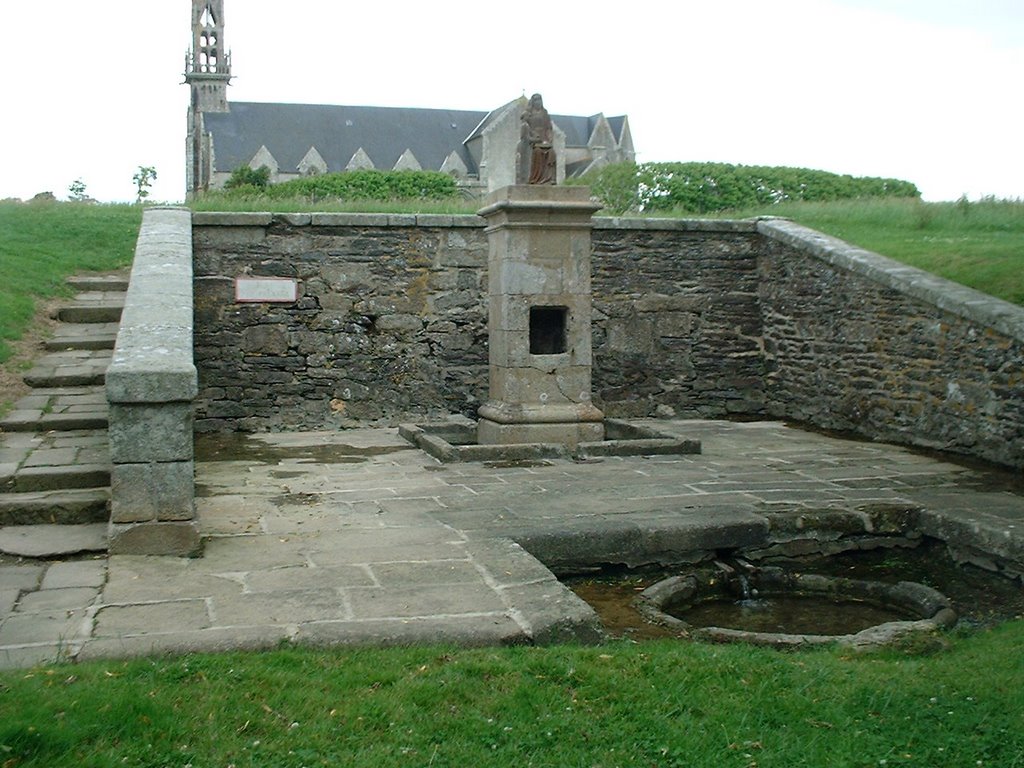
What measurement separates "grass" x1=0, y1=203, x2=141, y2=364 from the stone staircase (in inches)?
16.4

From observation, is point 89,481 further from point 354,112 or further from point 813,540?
point 354,112

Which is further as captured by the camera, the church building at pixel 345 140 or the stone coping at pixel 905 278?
the church building at pixel 345 140

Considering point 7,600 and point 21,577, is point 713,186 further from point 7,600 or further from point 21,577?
point 7,600

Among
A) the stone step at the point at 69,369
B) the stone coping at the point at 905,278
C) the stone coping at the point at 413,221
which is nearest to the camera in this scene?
the stone step at the point at 69,369

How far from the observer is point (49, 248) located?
13359 millimetres

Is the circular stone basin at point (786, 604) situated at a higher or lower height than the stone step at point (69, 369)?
lower

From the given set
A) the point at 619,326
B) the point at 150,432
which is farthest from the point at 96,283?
the point at 150,432

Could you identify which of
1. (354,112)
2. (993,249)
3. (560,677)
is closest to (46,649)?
(560,677)

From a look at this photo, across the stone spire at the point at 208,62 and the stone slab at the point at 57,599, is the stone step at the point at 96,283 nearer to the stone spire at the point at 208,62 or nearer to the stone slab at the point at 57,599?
the stone slab at the point at 57,599

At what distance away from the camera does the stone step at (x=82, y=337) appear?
1040cm

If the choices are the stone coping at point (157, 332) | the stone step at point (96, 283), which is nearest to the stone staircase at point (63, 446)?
the stone step at point (96, 283)

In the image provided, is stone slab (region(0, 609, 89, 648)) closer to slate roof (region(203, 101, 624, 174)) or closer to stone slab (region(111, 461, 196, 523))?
stone slab (region(111, 461, 196, 523))

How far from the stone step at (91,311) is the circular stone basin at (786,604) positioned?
735 cm

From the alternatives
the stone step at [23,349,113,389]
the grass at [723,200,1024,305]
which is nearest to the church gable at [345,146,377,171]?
the grass at [723,200,1024,305]
